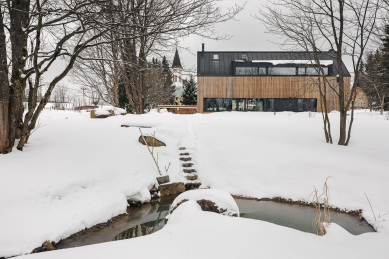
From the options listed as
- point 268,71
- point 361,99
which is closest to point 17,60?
point 268,71

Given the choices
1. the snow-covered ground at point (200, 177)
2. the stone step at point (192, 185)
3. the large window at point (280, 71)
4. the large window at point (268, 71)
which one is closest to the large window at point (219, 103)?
the large window at point (268, 71)

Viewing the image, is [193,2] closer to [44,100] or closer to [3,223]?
[44,100]

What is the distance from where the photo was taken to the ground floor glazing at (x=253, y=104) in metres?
22.9

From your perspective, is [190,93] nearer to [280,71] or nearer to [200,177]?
[280,71]

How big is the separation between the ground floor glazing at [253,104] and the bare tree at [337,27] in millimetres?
13423

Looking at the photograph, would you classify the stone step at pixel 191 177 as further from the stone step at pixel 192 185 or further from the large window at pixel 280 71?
the large window at pixel 280 71

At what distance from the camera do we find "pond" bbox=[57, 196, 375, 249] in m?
4.60

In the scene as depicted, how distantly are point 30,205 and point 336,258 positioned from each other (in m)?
4.81

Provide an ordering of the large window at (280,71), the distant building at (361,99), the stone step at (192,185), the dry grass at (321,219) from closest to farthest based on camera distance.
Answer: the dry grass at (321,219) → the stone step at (192,185) → the large window at (280,71) → the distant building at (361,99)

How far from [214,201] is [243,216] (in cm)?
175

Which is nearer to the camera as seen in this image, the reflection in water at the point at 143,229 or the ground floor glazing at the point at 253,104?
the reflection in water at the point at 143,229

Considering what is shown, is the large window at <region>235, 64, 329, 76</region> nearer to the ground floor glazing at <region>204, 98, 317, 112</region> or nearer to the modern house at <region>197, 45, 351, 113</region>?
the modern house at <region>197, 45, 351, 113</region>

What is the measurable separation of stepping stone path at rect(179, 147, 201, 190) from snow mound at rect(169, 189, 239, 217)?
3.00 metres

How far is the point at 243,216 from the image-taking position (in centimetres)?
559
